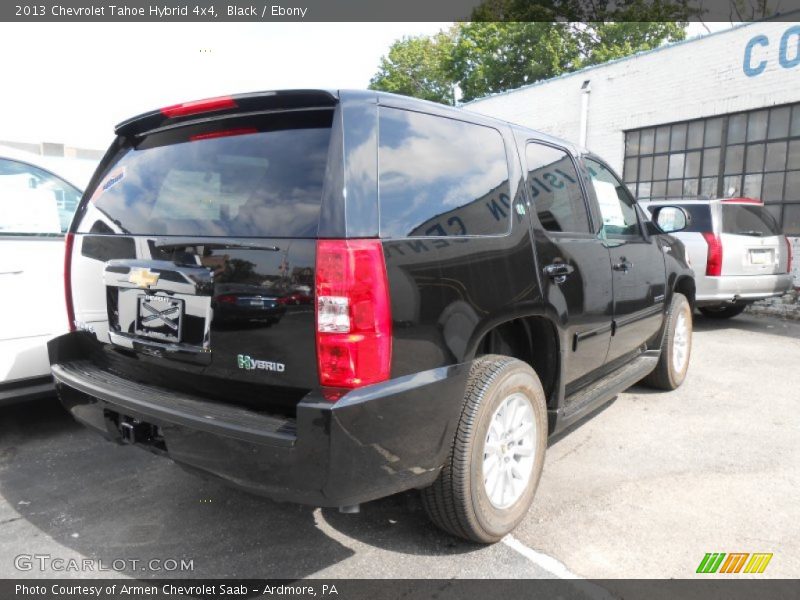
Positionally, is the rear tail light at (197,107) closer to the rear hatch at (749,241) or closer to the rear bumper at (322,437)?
the rear bumper at (322,437)

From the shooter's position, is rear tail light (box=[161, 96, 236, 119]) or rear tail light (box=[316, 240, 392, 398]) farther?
rear tail light (box=[161, 96, 236, 119])

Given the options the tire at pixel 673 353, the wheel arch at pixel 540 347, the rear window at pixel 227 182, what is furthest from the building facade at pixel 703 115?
the rear window at pixel 227 182

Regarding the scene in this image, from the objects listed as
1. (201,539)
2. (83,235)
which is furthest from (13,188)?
(201,539)

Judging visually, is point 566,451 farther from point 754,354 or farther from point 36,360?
point 754,354

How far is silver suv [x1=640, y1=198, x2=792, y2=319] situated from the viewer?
7.20 meters

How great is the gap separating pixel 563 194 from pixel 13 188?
3.50m

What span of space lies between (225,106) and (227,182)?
322mm

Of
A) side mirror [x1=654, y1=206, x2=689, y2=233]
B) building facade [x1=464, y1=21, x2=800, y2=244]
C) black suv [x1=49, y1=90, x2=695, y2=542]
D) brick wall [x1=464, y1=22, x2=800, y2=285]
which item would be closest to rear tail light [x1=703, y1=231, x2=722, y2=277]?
side mirror [x1=654, y1=206, x2=689, y2=233]

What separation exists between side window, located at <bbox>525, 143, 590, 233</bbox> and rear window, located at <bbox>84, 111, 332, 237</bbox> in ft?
4.39

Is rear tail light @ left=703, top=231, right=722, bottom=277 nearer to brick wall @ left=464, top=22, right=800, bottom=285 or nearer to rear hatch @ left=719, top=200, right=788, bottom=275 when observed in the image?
rear hatch @ left=719, top=200, right=788, bottom=275

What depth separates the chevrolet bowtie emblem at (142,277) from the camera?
2.36 metres

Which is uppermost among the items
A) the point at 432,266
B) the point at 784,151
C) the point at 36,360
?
the point at 784,151

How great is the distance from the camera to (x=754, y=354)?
645cm

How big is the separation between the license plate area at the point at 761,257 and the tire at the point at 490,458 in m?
6.00
